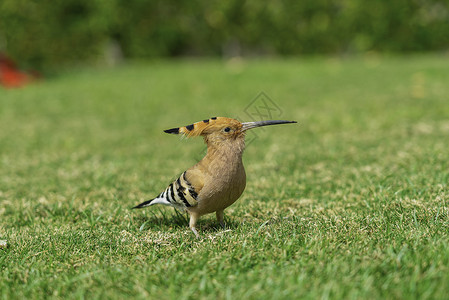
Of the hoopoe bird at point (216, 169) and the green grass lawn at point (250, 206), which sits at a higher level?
the hoopoe bird at point (216, 169)

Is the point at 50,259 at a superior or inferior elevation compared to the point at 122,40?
inferior

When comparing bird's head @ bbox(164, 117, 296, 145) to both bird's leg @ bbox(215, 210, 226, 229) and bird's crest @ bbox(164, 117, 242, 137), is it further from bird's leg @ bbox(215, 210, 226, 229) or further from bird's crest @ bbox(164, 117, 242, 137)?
bird's leg @ bbox(215, 210, 226, 229)

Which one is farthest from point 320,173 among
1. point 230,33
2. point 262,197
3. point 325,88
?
point 230,33

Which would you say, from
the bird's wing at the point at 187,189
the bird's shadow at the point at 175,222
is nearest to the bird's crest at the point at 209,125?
the bird's wing at the point at 187,189

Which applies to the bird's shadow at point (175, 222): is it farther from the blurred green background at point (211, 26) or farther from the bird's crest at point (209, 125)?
the blurred green background at point (211, 26)

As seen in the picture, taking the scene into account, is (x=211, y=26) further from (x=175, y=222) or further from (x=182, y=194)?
(x=182, y=194)

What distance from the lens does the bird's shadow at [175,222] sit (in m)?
3.50

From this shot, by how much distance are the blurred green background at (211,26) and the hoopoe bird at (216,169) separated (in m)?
16.3

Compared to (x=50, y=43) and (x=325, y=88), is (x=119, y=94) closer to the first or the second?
(x=325, y=88)

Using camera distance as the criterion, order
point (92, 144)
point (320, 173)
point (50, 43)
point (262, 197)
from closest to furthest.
Result: point (262, 197) < point (320, 173) < point (92, 144) < point (50, 43)

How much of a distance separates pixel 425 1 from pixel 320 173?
17156 millimetres

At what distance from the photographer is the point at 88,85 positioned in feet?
46.9

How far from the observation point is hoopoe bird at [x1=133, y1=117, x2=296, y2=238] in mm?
3018

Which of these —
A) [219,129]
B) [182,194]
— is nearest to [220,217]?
[182,194]
